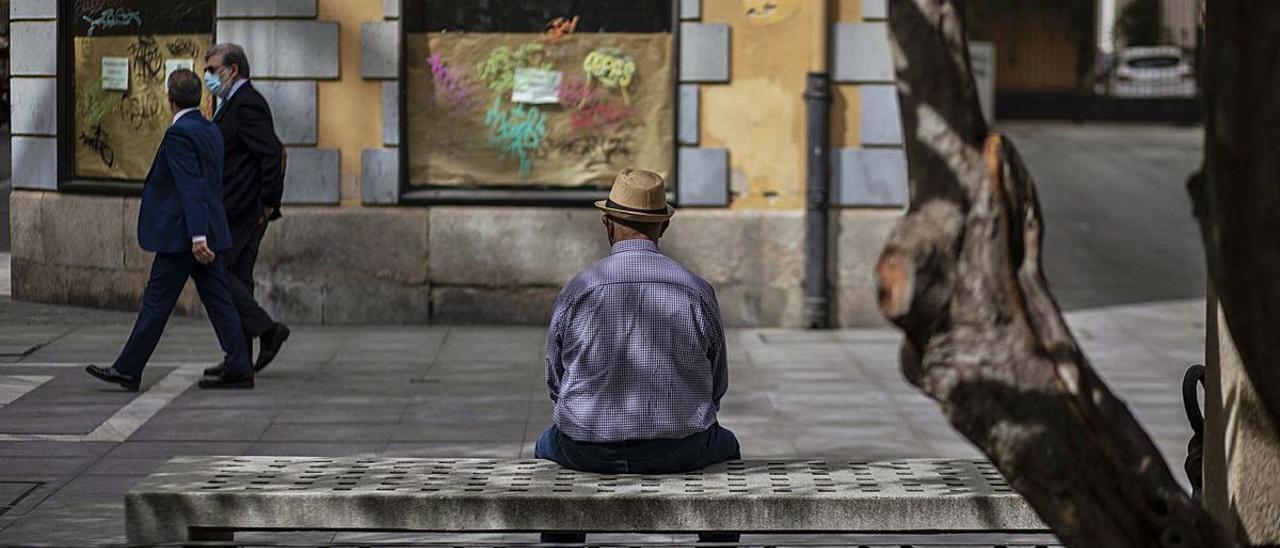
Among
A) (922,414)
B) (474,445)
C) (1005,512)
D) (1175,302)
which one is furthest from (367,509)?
(1175,302)

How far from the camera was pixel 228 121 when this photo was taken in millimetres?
10211

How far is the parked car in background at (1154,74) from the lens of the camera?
38406mm

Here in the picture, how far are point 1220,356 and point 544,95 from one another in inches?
317

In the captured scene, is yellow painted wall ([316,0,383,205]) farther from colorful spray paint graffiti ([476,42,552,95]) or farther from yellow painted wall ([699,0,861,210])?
yellow painted wall ([699,0,861,210])

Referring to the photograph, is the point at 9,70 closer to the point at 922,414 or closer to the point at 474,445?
the point at 474,445

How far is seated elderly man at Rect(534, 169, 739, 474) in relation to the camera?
18.7 feet

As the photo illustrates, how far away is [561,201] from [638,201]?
668cm

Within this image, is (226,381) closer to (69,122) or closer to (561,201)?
(69,122)

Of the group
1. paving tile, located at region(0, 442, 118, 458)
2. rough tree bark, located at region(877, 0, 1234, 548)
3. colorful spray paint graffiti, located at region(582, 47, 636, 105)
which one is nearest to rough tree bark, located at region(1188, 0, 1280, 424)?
rough tree bark, located at region(877, 0, 1234, 548)

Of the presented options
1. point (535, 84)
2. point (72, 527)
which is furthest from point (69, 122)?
point (72, 527)

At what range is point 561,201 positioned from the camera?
12.6 metres

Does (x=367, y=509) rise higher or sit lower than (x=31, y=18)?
lower

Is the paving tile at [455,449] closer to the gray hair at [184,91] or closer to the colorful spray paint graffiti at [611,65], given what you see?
the gray hair at [184,91]

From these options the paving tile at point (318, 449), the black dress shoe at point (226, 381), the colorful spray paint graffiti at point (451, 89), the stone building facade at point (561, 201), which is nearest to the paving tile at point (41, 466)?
the paving tile at point (318, 449)
